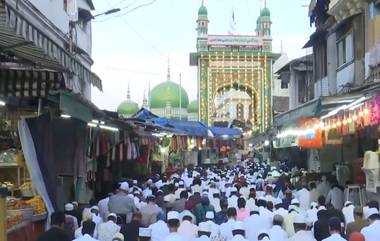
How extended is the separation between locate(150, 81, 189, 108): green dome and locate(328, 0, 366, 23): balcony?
36.9 metres

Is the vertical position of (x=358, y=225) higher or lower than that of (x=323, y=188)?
lower

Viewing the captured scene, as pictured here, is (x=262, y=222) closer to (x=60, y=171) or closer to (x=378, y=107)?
(x=378, y=107)

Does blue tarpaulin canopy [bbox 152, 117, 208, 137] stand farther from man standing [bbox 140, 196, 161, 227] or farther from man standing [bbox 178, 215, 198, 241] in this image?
man standing [bbox 178, 215, 198, 241]

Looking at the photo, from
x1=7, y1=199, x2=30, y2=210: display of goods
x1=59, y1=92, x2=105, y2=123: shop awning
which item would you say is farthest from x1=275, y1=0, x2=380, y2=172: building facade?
x1=7, y1=199, x2=30, y2=210: display of goods

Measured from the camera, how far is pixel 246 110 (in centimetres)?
6856

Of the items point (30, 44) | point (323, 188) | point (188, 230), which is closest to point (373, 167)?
point (188, 230)

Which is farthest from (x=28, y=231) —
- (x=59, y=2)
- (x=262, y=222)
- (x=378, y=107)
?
(x=59, y=2)

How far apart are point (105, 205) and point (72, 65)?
19.7 ft

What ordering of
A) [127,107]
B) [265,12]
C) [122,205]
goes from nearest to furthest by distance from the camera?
[122,205]
[265,12]
[127,107]

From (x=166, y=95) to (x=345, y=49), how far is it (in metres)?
37.1

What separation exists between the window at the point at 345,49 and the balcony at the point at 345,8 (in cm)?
67

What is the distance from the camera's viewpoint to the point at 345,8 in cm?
1967

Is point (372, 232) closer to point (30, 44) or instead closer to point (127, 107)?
point (30, 44)

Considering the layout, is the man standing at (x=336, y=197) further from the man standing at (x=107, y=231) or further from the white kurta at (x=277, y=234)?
the man standing at (x=107, y=231)
